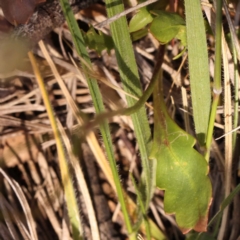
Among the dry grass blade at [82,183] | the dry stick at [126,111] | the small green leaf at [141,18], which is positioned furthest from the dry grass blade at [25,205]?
the small green leaf at [141,18]

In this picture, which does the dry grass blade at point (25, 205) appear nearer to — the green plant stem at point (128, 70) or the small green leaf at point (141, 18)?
the green plant stem at point (128, 70)

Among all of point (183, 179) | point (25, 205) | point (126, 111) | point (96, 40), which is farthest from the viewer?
point (25, 205)

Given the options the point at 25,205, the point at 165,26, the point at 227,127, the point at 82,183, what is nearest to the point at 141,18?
the point at 165,26

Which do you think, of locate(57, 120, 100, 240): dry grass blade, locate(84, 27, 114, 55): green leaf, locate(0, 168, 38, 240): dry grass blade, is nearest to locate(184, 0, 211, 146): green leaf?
locate(84, 27, 114, 55): green leaf

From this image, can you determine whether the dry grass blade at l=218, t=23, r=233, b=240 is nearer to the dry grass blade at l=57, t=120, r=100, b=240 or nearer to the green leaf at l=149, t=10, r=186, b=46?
the green leaf at l=149, t=10, r=186, b=46

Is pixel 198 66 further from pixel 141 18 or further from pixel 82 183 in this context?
pixel 82 183

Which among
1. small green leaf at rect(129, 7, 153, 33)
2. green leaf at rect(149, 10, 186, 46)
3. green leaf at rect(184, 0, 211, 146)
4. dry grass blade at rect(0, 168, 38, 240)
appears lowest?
dry grass blade at rect(0, 168, 38, 240)

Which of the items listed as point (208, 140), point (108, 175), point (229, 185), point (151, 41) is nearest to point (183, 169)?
point (208, 140)
